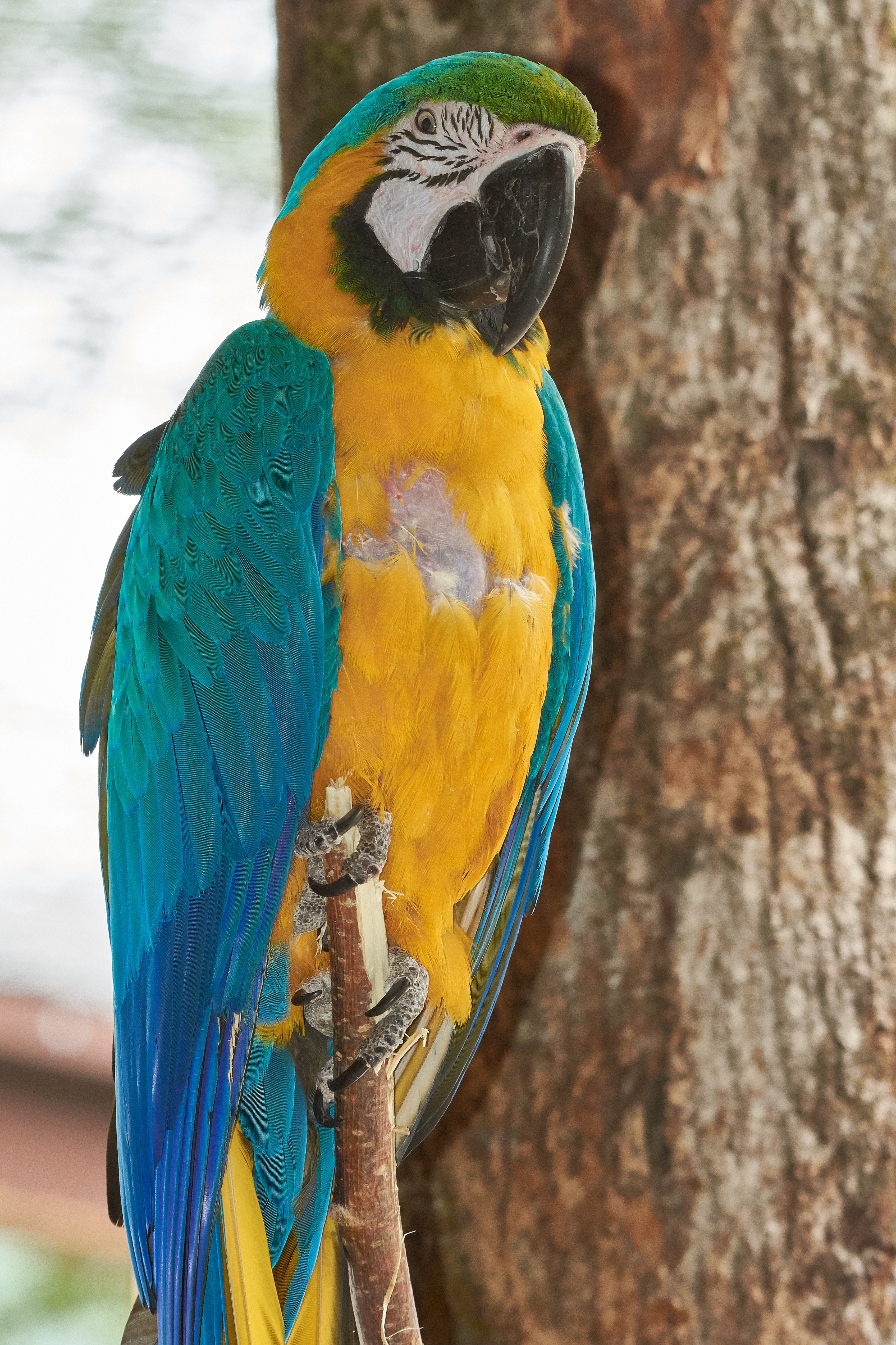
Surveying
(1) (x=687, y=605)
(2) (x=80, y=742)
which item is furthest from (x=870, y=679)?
(2) (x=80, y=742)

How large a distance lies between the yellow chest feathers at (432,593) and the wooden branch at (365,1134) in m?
Result: 0.10

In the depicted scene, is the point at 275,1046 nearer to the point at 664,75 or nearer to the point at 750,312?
the point at 750,312

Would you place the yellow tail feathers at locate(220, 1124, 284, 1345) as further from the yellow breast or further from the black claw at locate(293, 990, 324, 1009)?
the yellow breast

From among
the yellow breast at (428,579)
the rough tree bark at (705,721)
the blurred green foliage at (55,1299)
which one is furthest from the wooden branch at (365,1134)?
the blurred green foliage at (55,1299)

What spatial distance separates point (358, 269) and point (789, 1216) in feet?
5.19

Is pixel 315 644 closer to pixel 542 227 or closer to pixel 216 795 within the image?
pixel 216 795

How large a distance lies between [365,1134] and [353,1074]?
0.23 ft

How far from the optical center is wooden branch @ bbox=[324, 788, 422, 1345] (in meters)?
1.09

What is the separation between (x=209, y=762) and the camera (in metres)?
1.20

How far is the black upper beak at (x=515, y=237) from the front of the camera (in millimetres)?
1167

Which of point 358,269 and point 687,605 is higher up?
point 358,269

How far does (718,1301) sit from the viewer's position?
5.66 feet

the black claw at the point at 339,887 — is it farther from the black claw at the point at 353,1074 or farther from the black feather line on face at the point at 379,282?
the black feather line on face at the point at 379,282

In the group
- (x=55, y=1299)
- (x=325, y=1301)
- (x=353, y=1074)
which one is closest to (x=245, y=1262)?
(x=325, y=1301)
